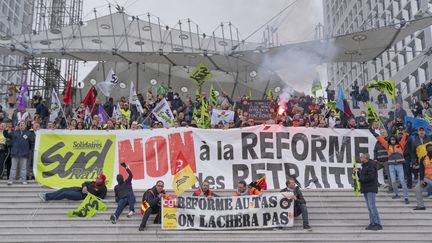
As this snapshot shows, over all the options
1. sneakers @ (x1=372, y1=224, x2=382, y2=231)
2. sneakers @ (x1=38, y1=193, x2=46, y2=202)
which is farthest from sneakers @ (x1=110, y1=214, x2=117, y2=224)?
sneakers @ (x1=372, y1=224, x2=382, y2=231)

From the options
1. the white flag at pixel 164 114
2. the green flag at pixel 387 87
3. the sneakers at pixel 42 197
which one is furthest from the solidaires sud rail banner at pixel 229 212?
the green flag at pixel 387 87

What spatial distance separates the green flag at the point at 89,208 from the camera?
11484 millimetres

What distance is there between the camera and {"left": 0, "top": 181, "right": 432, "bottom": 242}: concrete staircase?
1055cm

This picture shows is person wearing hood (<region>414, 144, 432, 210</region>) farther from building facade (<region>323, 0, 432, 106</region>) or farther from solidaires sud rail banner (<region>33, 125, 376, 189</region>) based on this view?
building facade (<region>323, 0, 432, 106</region>)

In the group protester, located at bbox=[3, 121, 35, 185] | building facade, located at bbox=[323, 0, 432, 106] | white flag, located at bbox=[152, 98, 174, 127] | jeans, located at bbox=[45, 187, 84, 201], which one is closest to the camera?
jeans, located at bbox=[45, 187, 84, 201]

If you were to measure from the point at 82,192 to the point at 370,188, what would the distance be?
6.87 metres

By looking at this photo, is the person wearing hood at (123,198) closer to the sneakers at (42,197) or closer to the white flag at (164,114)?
the sneakers at (42,197)

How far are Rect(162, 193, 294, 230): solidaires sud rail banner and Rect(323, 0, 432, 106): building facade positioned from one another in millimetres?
20315

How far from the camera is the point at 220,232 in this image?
35.5ft

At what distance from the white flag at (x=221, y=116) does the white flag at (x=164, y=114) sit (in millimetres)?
1679

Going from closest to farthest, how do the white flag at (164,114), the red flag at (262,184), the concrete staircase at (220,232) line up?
the concrete staircase at (220,232) < the red flag at (262,184) < the white flag at (164,114)

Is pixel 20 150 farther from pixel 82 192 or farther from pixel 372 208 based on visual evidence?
pixel 372 208

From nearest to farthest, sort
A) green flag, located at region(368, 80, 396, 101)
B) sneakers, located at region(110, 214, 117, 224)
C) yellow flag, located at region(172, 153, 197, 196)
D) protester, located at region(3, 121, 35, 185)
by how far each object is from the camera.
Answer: sneakers, located at region(110, 214, 117, 224) < yellow flag, located at region(172, 153, 197, 196) < protester, located at region(3, 121, 35, 185) < green flag, located at region(368, 80, 396, 101)

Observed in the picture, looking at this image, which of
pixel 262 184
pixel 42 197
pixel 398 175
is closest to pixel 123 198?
pixel 42 197
